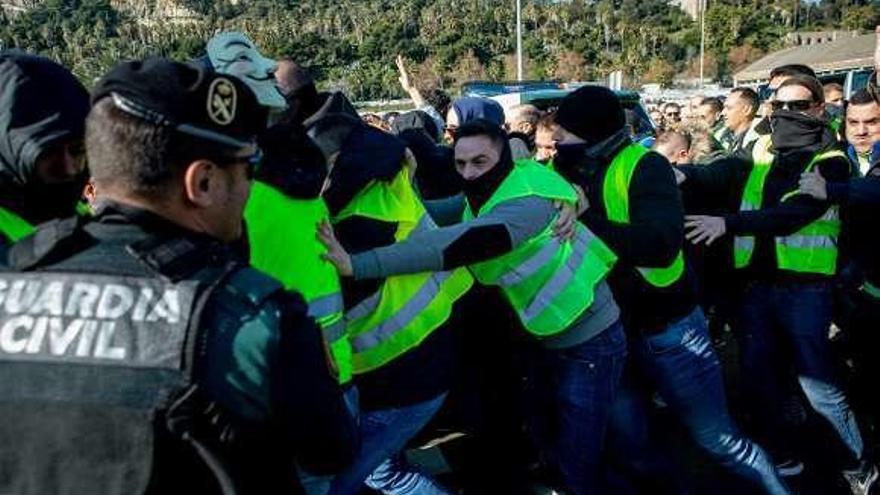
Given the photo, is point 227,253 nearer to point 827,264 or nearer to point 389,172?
point 389,172

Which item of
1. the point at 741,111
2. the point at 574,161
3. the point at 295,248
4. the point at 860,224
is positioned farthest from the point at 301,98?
the point at 741,111

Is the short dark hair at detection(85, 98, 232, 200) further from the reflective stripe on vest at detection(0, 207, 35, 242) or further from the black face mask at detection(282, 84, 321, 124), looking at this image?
the black face mask at detection(282, 84, 321, 124)

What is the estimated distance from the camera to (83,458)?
1.11 meters

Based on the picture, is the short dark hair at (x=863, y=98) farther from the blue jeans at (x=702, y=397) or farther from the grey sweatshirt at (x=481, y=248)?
the grey sweatshirt at (x=481, y=248)

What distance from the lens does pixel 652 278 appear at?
2916mm

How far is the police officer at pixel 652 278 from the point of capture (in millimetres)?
2744

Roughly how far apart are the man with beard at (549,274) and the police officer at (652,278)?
0.17 metres

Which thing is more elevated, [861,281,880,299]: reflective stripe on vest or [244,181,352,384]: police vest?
[244,181,352,384]: police vest

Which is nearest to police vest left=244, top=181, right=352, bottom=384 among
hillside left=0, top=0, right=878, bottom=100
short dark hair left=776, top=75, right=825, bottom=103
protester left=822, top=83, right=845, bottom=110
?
short dark hair left=776, top=75, right=825, bottom=103

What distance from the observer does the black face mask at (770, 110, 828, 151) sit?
332 centimetres

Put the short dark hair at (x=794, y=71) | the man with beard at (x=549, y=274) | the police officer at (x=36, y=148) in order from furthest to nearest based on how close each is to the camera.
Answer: the short dark hair at (x=794, y=71) → the man with beard at (x=549, y=274) → the police officer at (x=36, y=148)

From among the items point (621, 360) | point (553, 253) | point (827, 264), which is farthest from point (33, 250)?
point (827, 264)

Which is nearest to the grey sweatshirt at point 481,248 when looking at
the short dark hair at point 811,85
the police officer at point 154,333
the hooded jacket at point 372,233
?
the hooded jacket at point 372,233

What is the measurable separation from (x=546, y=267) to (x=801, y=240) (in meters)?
1.36
